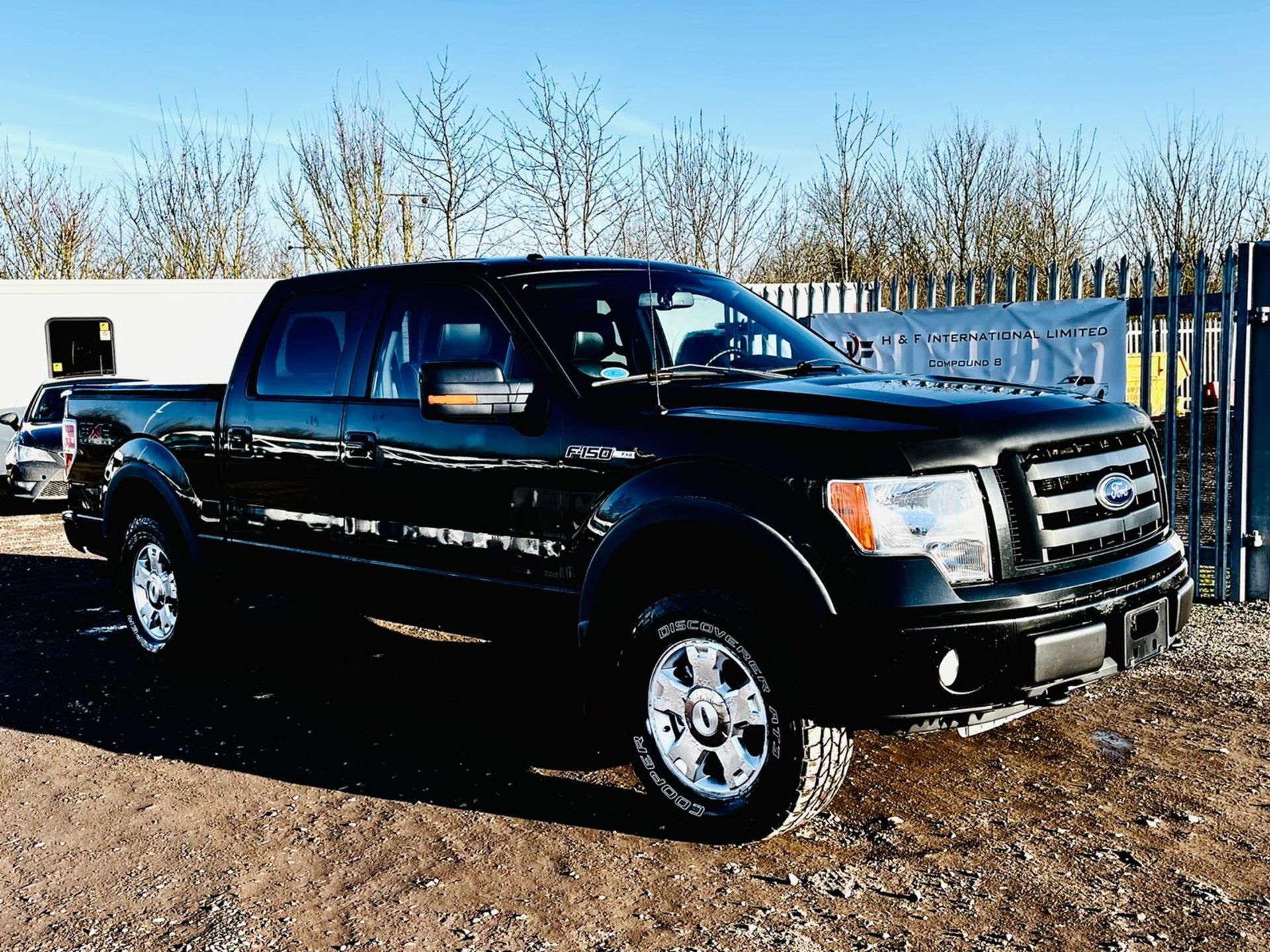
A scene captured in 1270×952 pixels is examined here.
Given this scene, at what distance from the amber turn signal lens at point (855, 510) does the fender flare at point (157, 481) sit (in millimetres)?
3763

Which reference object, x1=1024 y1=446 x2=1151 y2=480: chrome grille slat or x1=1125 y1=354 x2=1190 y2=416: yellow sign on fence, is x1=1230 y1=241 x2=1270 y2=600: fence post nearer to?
x1=1125 y1=354 x2=1190 y2=416: yellow sign on fence

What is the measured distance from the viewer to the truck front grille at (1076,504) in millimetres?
3650

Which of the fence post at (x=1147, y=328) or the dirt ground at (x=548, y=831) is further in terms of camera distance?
the fence post at (x=1147, y=328)

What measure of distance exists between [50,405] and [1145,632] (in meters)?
13.5

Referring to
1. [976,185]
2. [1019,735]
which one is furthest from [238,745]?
[976,185]

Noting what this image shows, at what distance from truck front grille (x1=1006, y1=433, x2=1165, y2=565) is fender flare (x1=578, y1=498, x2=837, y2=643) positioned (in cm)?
64

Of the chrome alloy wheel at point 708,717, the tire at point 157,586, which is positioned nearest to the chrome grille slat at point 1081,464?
the chrome alloy wheel at point 708,717

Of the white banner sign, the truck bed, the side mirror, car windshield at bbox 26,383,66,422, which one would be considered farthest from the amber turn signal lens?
car windshield at bbox 26,383,66,422

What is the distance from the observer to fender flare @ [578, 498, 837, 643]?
357 centimetres

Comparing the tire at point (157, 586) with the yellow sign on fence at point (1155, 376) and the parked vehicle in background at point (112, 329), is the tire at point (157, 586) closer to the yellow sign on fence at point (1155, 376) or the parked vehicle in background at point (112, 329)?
the yellow sign on fence at point (1155, 376)

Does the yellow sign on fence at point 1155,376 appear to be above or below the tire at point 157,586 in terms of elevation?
above

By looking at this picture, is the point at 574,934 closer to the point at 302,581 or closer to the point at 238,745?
the point at 238,745

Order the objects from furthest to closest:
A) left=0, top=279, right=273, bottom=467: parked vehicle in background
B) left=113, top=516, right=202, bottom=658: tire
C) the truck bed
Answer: left=0, top=279, right=273, bottom=467: parked vehicle in background < left=113, top=516, right=202, bottom=658: tire < the truck bed

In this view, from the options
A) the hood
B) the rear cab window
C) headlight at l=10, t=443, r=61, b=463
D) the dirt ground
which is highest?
the rear cab window
